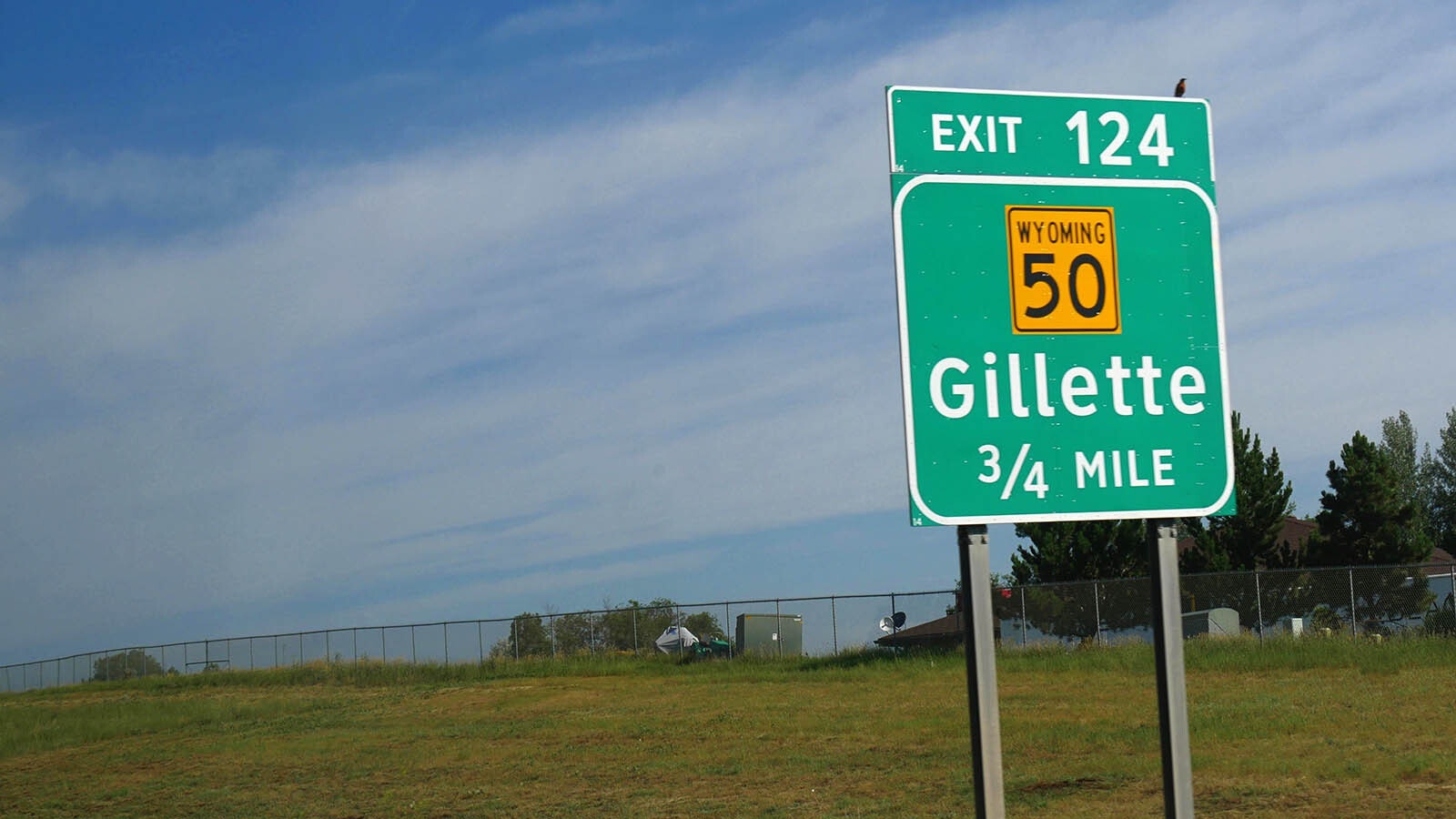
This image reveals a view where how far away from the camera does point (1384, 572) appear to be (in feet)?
113

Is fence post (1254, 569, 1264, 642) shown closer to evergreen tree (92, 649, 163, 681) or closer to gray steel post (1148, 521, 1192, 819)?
gray steel post (1148, 521, 1192, 819)

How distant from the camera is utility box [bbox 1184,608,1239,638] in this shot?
34250 mm

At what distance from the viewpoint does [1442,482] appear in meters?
95.7

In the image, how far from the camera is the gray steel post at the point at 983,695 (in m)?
5.06

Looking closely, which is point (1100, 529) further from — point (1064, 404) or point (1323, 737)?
point (1064, 404)

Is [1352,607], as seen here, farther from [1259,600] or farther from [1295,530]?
[1295,530]

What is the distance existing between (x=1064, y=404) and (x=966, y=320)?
536 millimetres

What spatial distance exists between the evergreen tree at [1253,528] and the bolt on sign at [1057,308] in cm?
4167

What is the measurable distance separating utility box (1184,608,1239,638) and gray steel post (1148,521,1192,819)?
30.4m

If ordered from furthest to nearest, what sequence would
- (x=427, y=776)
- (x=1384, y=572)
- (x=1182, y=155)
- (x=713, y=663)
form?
(x=713, y=663) < (x=1384, y=572) < (x=427, y=776) < (x=1182, y=155)

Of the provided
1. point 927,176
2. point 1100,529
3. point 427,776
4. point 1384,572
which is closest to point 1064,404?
point 927,176

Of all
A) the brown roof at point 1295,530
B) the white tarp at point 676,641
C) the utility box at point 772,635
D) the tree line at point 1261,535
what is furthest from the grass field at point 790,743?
the brown roof at point 1295,530

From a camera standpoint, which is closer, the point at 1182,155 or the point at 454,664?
the point at 1182,155

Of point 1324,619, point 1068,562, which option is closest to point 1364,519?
point 1068,562
